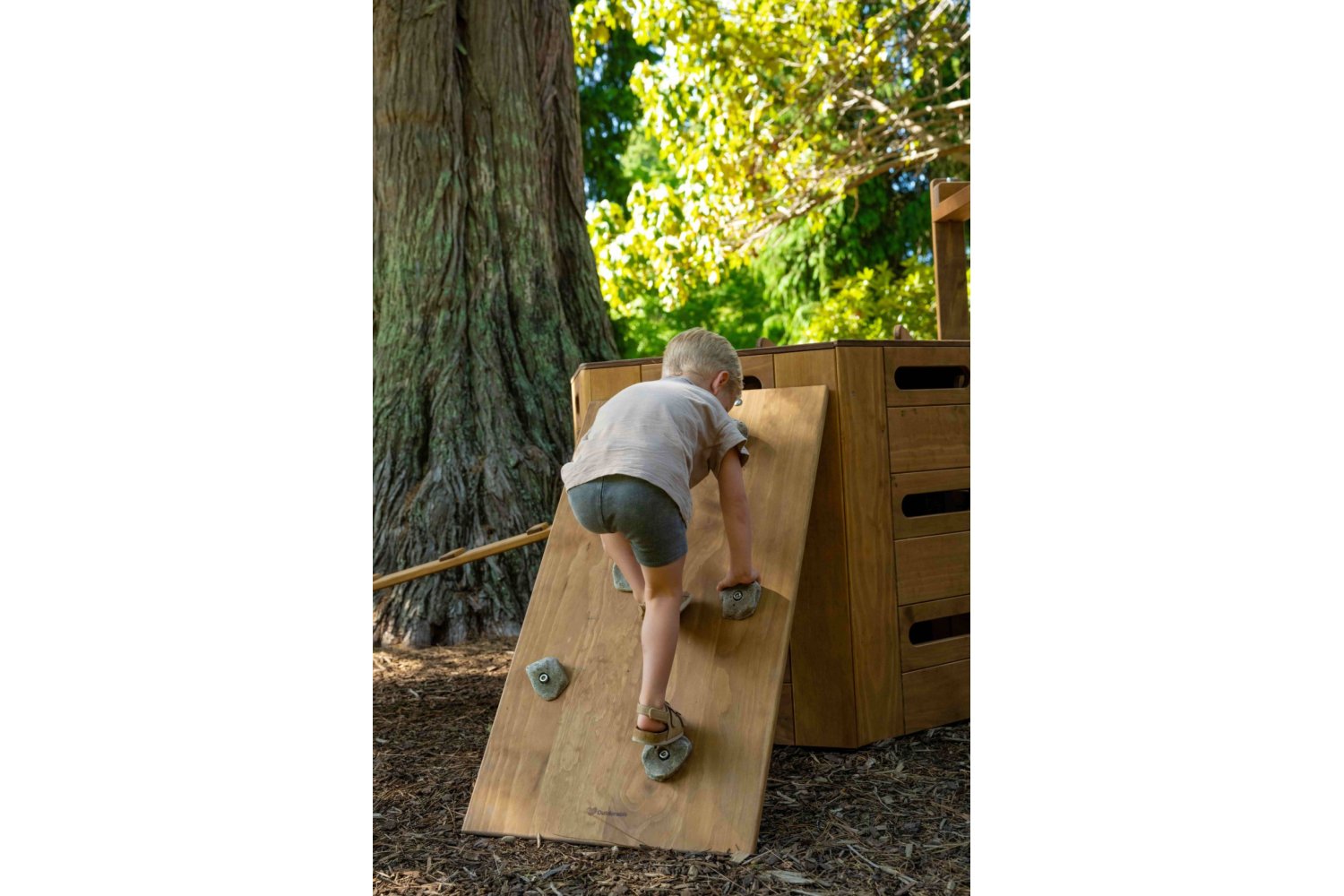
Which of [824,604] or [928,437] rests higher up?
[928,437]

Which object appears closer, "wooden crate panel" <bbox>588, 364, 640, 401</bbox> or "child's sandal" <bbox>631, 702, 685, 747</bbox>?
"child's sandal" <bbox>631, 702, 685, 747</bbox>

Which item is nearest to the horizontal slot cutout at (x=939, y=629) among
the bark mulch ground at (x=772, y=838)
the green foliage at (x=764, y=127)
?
the bark mulch ground at (x=772, y=838)

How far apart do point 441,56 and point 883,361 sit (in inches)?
147

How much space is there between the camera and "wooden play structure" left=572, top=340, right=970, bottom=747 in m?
3.76

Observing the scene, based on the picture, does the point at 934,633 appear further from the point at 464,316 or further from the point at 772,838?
the point at 464,316

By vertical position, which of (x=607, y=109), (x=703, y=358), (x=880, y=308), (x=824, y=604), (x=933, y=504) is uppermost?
(x=607, y=109)

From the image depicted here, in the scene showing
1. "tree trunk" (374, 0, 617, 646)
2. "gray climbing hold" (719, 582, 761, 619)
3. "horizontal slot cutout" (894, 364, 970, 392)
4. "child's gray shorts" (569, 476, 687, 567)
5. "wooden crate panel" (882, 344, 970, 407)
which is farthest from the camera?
"tree trunk" (374, 0, 617, 646)

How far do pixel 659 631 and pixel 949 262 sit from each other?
104 inches

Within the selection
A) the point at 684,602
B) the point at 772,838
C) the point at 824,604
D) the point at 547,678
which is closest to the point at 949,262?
the point at 824,604

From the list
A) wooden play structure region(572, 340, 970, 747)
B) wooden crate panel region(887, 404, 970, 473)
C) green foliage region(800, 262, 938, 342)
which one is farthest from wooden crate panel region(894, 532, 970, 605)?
green foliage region(800, 262, 938, 342)

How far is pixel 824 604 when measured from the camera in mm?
3770

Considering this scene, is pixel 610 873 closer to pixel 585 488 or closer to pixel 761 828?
pixel 761 828

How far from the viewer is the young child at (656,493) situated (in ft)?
9.87

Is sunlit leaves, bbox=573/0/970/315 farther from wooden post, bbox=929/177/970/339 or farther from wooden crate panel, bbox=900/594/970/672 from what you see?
wooden crate panel, bbox=900/594/970/672
